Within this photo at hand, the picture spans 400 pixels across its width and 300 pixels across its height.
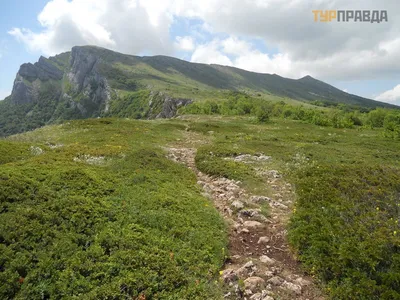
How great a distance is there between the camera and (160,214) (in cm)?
1244

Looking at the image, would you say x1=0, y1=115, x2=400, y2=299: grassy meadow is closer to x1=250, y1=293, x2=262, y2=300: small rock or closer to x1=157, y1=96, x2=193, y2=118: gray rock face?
x1=250, y1=293, x2=262, y2=300: small rock

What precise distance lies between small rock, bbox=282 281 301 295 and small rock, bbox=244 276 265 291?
71 centimetres

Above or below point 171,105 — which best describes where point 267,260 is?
below

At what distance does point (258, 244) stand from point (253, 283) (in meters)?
3.11

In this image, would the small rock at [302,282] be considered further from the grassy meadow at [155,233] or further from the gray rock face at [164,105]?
the gray rock face at [164,105]

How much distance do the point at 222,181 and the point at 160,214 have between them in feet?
27.1

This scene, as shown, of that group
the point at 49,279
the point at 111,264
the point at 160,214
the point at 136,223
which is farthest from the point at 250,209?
the point at 49,279

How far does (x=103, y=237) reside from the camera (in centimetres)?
1000

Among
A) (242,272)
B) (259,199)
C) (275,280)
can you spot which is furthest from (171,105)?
(275,280)

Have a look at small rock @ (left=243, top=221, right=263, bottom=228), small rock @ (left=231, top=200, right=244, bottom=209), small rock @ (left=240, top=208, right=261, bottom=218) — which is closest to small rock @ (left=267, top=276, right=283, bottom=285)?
small rock @ (left=243, top=221, right=263, bottom=228)

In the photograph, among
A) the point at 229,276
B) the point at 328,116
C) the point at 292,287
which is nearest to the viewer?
the point at 292,287

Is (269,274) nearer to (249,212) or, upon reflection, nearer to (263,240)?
(263,240)

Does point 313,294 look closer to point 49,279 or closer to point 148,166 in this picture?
point 49,279

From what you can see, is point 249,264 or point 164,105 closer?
point 249,264
